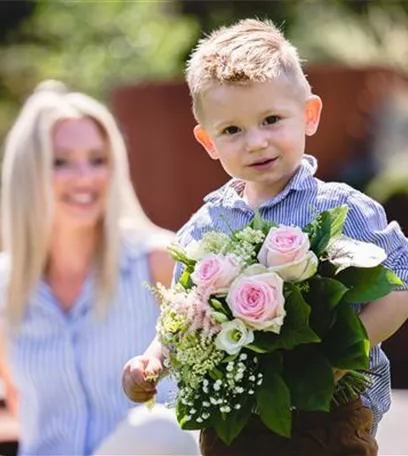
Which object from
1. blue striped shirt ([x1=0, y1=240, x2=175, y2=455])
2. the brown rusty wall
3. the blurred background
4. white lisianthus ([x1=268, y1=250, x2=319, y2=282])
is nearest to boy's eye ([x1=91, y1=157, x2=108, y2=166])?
blue striped shirt ([x1=0, y1=240, x2=175, y2=455])

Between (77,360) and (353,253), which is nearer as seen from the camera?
(353,253)

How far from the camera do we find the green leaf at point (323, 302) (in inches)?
121

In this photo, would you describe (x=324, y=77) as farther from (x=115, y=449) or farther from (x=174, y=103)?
(x=115, y=449)

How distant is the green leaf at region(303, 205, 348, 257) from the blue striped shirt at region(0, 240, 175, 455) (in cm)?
242

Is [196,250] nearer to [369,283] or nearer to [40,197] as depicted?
[369,283]

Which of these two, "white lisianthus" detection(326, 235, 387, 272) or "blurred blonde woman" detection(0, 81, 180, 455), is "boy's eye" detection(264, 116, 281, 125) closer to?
"white lisianthus" detection(326, 235, 387, 272)

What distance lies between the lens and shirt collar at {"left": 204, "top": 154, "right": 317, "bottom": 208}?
331 centimetres

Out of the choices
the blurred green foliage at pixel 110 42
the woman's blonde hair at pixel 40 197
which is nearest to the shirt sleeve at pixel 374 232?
the woman's blonde hair at pixel 40 197

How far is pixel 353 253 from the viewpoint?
310cm

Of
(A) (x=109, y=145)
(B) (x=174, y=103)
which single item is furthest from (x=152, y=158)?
(A) (x=109, y=145)

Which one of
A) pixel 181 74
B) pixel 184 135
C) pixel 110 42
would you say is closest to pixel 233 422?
pixel 184 135

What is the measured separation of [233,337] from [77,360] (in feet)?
8.26

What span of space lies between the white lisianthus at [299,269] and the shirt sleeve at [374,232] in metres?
0.21

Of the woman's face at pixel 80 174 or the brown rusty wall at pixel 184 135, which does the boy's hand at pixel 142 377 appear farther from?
the brown rusty wall at pixel 184 135
